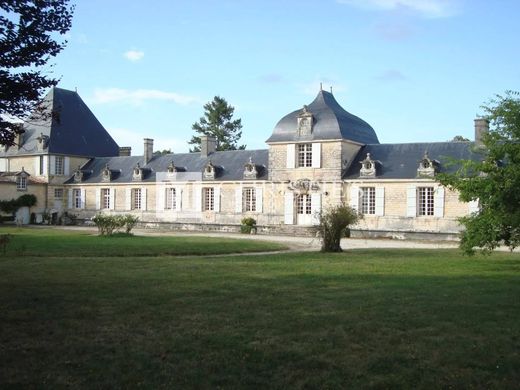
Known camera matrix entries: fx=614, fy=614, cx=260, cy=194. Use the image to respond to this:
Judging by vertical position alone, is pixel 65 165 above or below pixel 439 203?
above

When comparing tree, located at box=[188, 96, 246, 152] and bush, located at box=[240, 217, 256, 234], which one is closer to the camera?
bush, located at box=[240, 217, 256, 234]

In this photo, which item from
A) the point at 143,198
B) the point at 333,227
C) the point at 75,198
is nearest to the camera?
the point at 333,227

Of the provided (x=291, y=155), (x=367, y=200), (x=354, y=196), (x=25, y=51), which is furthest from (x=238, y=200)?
(x=25, y=51)

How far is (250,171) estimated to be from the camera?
3017 cm

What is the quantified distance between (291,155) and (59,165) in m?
16.0

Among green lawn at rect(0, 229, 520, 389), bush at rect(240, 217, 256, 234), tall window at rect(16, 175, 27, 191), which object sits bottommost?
green lawn at rect(0, 229, 520, 389)

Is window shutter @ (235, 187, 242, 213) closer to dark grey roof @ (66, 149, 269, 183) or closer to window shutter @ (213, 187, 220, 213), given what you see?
dark grey roof @ (66, 149, 269, 183)

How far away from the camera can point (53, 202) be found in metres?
36.8

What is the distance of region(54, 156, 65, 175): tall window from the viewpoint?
36.8 meters

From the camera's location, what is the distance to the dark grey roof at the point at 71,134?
3691cm

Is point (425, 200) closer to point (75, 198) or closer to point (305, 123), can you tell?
point (305, 123)

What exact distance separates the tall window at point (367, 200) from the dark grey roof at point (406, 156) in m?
0.69

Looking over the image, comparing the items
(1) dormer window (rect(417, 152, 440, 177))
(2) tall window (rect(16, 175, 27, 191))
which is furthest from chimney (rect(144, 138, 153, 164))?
(1) dormer window (rect(417, 152, 440, 177))

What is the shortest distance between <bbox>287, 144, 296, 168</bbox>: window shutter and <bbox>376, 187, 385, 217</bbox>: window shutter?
14.1 ft
